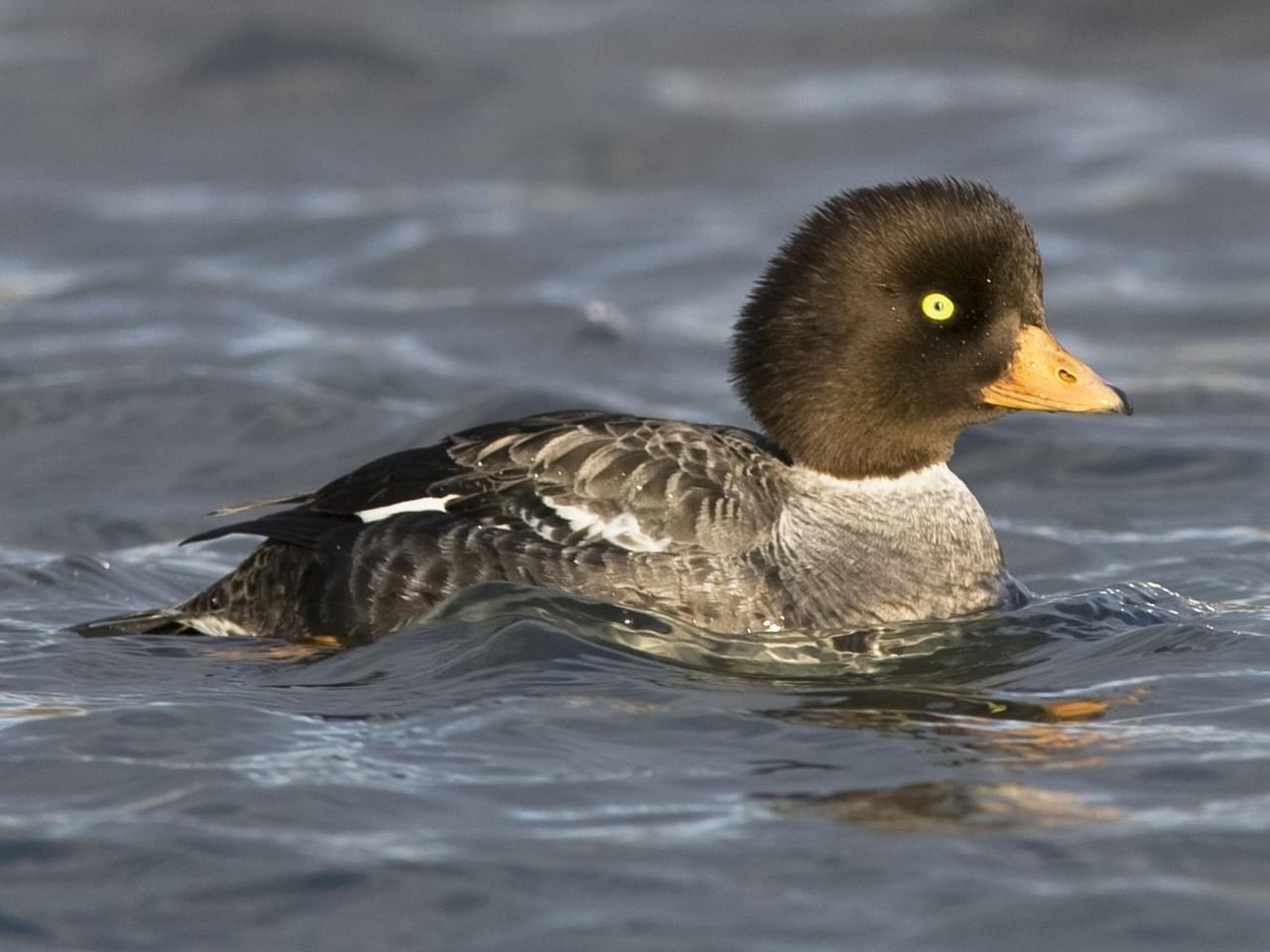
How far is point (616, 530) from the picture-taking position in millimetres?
8062

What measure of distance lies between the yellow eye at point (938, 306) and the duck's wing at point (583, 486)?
2.75 ft

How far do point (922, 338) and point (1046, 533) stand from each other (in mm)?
3138

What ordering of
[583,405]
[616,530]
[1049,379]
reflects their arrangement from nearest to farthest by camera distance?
[616,530] < [1049,379] < [583,405]

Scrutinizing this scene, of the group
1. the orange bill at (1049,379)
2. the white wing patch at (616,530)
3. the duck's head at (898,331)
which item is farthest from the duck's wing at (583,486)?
the orange bill at (1049,379)

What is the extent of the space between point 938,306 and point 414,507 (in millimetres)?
2146

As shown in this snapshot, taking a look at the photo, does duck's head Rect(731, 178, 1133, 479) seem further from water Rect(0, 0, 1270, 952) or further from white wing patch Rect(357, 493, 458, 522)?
white wing patch Rect(357, 493, 458, 522)

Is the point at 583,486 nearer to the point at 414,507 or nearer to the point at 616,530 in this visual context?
the point at 616,530

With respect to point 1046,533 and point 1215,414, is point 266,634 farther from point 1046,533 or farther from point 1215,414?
point 1215,414

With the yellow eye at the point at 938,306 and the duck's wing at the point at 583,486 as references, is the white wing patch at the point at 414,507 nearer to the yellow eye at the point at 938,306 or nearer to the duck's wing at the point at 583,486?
the duck's wing at the point at 583,486

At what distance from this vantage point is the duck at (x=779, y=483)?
8.09 meters

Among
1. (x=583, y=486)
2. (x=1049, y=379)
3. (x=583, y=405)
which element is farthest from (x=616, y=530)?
(x=583, y=405)

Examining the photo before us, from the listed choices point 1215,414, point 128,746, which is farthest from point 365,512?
point 1215,414

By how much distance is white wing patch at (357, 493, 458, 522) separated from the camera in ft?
27.3

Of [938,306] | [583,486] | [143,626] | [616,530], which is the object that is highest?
[938,306]
